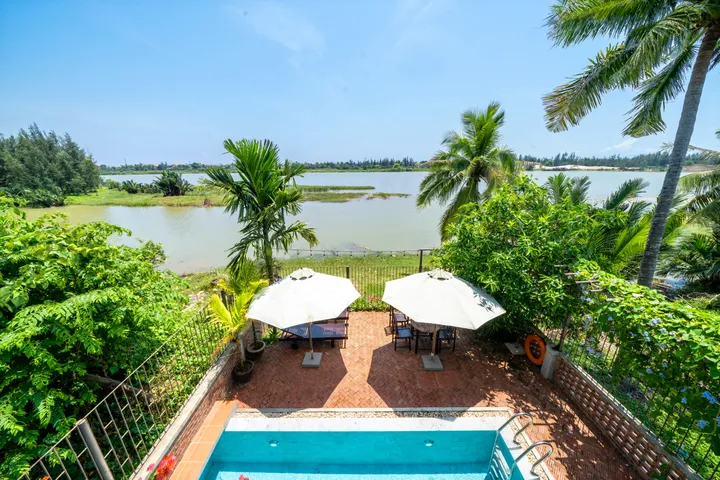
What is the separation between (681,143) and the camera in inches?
205

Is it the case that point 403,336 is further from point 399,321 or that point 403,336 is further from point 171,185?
point 171,185

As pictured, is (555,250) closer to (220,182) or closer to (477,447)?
(477,447)

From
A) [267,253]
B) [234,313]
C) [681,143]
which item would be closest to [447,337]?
[234,313]

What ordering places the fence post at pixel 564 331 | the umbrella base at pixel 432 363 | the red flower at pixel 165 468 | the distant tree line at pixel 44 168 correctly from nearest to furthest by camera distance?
the red flower at pixel 165 468 → the fence post at pixel 564 331 → the umbrella base at pixel 432 363 → the distant tree line at pixel 44 168

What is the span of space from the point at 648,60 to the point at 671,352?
18.3 ft

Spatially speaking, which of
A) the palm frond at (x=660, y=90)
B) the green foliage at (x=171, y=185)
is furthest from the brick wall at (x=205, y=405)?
the green foliage at (x=171, y=185)

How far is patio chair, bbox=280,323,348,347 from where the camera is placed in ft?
20.7

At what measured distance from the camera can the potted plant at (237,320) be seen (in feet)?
17.2

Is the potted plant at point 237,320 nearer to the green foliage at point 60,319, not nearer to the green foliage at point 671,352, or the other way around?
the green foliage at point 60,319

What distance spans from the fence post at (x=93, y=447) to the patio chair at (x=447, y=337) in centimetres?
575

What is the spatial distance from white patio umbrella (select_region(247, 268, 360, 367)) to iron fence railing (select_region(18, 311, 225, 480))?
3.80 ft

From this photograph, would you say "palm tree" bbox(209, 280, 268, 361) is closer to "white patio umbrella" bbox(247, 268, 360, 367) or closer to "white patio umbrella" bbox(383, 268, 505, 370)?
"white patio umbrella" bbox(247, 268, 360, 367)

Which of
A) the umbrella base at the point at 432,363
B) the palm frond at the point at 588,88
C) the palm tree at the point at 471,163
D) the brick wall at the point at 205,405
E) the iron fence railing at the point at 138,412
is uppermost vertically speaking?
the palm frond at the point at 588,88

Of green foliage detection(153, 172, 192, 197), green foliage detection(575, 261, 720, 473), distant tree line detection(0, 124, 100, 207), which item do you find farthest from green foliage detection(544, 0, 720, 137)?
green foliage detection(153, 172, 192, 197)
